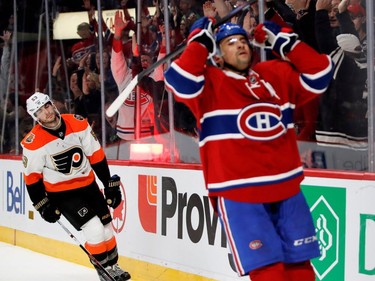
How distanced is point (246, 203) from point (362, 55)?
3.28 ft

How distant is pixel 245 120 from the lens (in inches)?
92.3

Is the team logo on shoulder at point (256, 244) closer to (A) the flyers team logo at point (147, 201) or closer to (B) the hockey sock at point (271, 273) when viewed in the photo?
(B) the hockey sock at point (271, 273)

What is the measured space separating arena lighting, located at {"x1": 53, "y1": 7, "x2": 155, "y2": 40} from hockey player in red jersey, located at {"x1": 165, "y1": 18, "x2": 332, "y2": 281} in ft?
8.40

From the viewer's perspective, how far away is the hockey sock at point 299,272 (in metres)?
2.35

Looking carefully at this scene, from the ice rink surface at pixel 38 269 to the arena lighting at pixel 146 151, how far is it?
0.74 m

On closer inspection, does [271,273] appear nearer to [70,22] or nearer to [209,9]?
[209,9]

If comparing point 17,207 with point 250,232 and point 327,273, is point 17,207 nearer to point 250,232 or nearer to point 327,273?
point 327,273

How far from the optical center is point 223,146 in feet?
7.77

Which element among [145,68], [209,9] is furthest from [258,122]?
[145,68]

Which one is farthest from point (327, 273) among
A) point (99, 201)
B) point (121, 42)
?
point (121, 42)

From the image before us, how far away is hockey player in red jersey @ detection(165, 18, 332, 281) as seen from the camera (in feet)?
→ 7.63

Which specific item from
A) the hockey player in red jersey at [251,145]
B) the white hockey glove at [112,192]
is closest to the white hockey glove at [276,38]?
the hockey player in red jersey at [251,145]

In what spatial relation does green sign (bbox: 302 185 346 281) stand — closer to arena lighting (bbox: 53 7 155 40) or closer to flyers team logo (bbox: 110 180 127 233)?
flyers team logo (bbox: 110 180 127 233)

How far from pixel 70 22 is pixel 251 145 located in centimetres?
331
